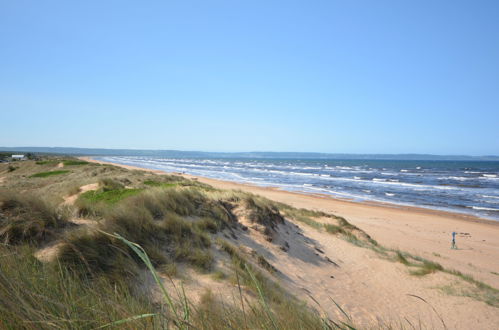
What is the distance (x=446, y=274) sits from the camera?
9500mm

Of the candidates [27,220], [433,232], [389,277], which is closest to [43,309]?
[27,220]

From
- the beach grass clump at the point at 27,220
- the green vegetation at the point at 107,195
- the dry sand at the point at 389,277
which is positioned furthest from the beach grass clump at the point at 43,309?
the green vegetation at the point at 107,195

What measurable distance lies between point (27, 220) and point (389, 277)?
9.50m

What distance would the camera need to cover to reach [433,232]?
18.3m

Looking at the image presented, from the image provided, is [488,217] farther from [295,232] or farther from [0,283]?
[0,283]

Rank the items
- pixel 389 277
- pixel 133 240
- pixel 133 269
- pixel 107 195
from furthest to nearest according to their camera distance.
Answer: pixel 389 277 < pixel 107 195 < pixel 133 240 < pixel 133 269

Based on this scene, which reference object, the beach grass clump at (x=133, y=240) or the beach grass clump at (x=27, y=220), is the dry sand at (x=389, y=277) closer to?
the beach grass clump at (x=133, y=240)

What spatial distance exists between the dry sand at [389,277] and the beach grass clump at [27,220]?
4.43 m

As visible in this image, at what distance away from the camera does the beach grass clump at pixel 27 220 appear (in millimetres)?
4352

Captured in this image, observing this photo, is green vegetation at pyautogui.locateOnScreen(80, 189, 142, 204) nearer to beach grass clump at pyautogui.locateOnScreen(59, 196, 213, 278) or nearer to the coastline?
beach grass clump at pyautogui.locateOnScreen(59, 196, 213, 278)

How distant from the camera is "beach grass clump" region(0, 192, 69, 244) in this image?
435 cm

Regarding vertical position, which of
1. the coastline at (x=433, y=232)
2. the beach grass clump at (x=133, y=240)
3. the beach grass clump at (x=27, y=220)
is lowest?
the coastline at (x=433, y=232)

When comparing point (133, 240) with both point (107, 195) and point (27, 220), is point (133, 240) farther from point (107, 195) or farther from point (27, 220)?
point (107, 195)

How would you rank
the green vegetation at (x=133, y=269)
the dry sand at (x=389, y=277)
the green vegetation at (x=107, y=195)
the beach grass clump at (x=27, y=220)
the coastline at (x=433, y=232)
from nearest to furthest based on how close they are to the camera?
the green vegetation at (x=133, y=269)
the beach grass clump at (x=27, y=220)
the dry sand at (x=389, y=277)
the green vegetation at (x=107, y=195)
the coastline at (x=433, y=232)
